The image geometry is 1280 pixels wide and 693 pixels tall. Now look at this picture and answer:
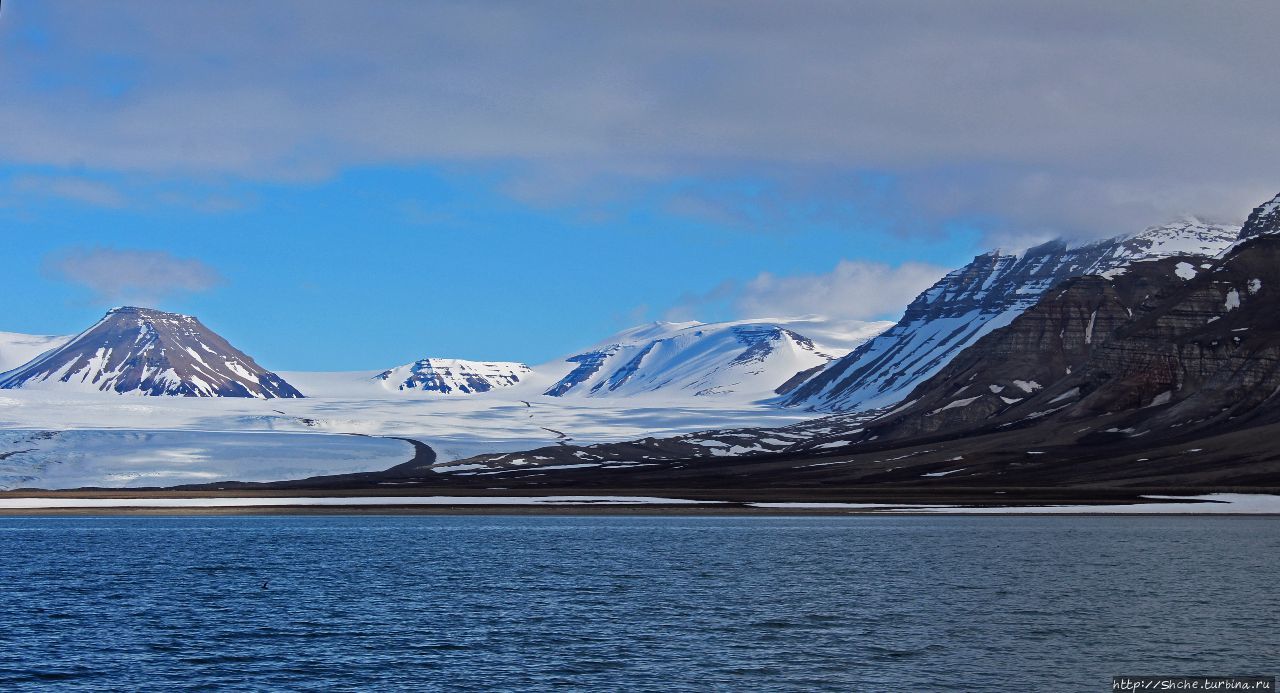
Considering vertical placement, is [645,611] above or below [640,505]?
below

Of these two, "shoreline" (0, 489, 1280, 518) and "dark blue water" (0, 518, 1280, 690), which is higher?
"shoreline" (0, 489, 1280, 518)

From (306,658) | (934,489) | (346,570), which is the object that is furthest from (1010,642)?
(934,489)

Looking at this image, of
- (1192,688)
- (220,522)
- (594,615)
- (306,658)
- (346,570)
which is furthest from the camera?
(220,522)

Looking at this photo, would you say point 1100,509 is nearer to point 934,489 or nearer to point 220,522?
point 934,489

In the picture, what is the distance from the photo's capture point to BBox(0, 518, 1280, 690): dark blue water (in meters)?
48.9

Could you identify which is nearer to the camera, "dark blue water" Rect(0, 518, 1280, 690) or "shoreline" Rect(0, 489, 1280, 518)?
"dark blue water" Rect(0, 518, 1280, 690)

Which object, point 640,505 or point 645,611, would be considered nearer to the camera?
point 645,611

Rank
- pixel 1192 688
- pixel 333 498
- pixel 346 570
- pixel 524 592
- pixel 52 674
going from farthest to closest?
pixel 333 498 < pixel 346 570 < pixel 524 592 < pixel 52 674 < pixel 1192 688

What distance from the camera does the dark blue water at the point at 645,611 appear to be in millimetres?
48875

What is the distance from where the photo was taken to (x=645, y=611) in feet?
214

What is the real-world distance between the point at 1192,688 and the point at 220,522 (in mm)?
122090

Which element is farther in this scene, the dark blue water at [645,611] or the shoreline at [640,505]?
the shoreline at [640,505]

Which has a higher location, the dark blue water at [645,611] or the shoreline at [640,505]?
the shoreline at [640,505]

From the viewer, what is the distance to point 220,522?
149 metres
